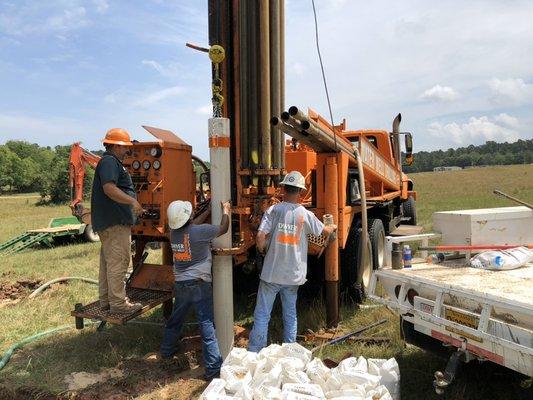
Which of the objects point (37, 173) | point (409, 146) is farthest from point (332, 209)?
point (37, 173)

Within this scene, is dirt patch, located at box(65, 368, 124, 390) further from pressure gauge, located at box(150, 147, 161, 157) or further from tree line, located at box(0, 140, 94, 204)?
tree line, located at box(0, 140, 94, 204)

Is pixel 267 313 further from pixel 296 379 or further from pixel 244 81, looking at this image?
pixel 244 81

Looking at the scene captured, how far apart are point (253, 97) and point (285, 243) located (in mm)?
1584

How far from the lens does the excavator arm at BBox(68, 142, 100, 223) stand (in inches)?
438

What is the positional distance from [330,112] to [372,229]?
8.50 ft

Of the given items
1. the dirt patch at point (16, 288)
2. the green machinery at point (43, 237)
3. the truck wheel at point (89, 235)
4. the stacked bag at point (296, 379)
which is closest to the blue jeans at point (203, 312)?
the stacked bag at point (296, 379)

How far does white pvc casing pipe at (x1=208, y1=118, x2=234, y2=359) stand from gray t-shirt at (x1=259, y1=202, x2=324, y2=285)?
1.21 ft

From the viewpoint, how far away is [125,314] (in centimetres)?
455

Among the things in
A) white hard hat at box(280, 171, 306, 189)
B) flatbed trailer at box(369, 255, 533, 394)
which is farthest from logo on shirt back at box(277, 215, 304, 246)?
flatbed trailer at box(369, 255, 533, 394)

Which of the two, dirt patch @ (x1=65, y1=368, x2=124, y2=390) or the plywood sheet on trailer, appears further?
dirt patch @ (x1=65, y1=368, x2=124, y2=390)

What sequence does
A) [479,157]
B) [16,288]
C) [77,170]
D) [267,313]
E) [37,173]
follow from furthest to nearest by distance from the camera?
1. [479,157]
2. [37,173]
3. [77,170]
4. [16,288]
5. [267,313]

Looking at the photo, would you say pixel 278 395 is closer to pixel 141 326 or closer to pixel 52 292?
pixel 141 326

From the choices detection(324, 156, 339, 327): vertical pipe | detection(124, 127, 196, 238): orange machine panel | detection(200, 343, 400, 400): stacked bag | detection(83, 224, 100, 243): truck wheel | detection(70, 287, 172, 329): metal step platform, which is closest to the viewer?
detection(200, 343, 400, 400): stacked bag

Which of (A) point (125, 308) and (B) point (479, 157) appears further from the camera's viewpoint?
(B) point (479, 157)
